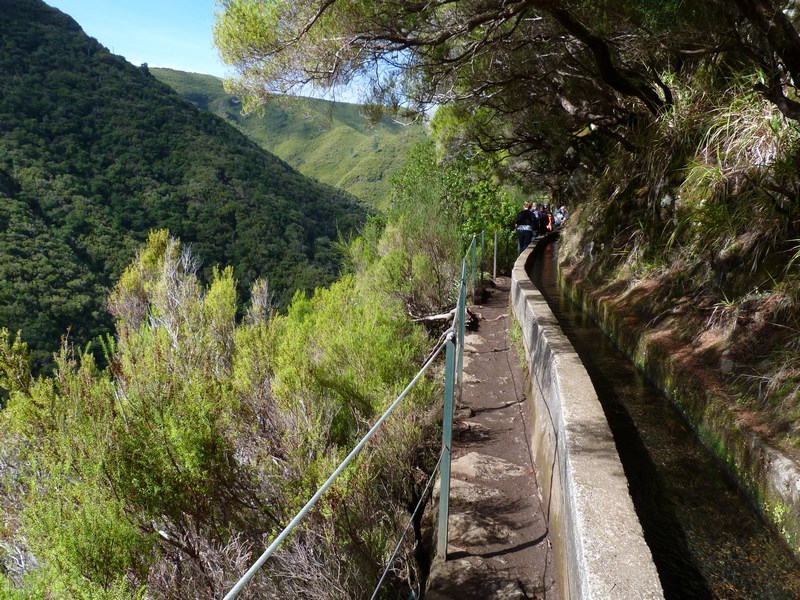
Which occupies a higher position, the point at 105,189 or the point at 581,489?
the point at 105,189

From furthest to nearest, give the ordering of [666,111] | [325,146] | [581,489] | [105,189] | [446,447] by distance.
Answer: [325,146]
[105,189]
[666,111]
[446,447]
[581,489]

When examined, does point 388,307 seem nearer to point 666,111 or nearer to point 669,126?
point 669,126

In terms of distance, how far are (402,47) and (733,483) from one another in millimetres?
5033

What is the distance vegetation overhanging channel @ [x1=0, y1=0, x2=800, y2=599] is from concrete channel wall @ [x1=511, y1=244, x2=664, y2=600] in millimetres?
883

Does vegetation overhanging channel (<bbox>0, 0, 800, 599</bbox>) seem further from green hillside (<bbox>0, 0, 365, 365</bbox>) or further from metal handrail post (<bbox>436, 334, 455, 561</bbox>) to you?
green hillside (<bbox>0, 0, 365, 365</bbox>)

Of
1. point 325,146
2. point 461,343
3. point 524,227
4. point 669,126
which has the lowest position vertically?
point 461,343

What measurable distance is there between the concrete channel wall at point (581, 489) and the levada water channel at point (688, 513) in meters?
0.47

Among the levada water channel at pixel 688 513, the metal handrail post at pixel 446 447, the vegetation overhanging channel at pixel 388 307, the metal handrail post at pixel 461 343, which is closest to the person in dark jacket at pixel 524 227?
the vegetation overhanging channel at pixel 388 307

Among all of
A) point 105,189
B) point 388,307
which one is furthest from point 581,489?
point 105,189

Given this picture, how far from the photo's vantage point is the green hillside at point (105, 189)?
3459cm

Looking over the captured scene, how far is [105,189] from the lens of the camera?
52.1 metres

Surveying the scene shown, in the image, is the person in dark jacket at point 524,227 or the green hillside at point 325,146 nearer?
the person in dark jacket at point 524,227

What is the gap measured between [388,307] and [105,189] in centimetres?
5502

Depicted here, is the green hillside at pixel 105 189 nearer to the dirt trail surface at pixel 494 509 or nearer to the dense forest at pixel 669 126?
the dense forest at pixel 669 126
